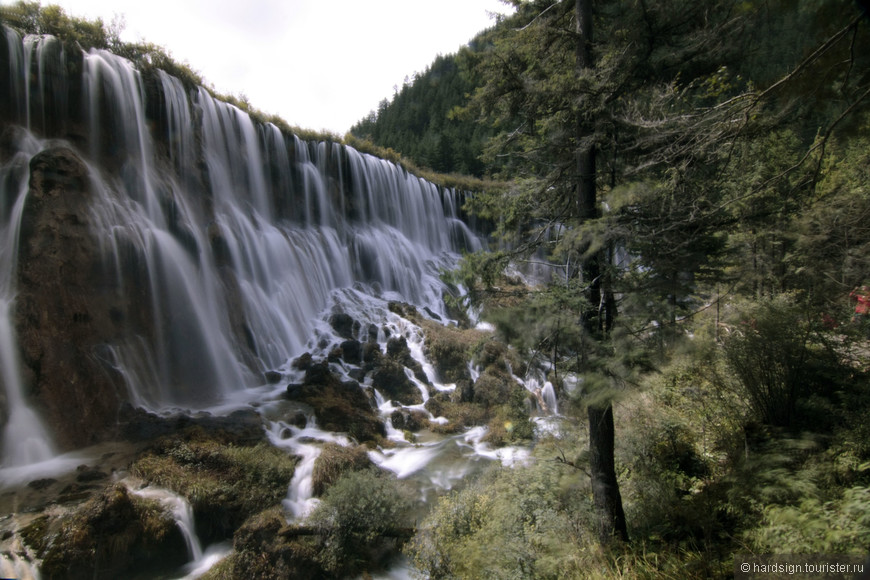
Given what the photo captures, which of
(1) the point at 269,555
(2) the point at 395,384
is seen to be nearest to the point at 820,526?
(1) the point at 269,555

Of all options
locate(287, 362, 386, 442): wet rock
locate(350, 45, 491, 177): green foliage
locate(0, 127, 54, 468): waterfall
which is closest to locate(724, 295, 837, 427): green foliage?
locate(287, 362, 386, 442): wet rock

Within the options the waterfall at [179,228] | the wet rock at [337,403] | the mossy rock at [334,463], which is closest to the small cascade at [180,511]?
the mossy rock at [334,463]

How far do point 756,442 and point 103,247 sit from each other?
576 inches

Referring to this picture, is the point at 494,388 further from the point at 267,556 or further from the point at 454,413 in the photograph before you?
the point at 267,556

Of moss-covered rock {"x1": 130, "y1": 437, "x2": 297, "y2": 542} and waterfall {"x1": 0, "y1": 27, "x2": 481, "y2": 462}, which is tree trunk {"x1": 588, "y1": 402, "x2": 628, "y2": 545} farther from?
waterfall {"x1": 0, "y1": 27, "x2": 481, "y2": 462}

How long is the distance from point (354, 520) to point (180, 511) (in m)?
2.99

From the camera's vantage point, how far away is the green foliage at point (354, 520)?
21.2ft

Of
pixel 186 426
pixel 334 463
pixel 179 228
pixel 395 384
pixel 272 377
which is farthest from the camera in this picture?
pixel 395 384

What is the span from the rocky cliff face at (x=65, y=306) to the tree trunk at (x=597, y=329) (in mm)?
10203

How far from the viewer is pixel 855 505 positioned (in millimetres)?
2850

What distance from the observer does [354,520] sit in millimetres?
6922

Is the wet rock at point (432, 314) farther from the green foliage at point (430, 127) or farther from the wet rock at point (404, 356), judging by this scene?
the green foliage at point (430, 127)

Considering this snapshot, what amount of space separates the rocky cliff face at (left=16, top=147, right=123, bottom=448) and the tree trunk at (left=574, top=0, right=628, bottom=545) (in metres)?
10.2

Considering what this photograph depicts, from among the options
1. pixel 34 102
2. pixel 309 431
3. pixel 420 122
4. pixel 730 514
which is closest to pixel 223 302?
pixel 309 431
